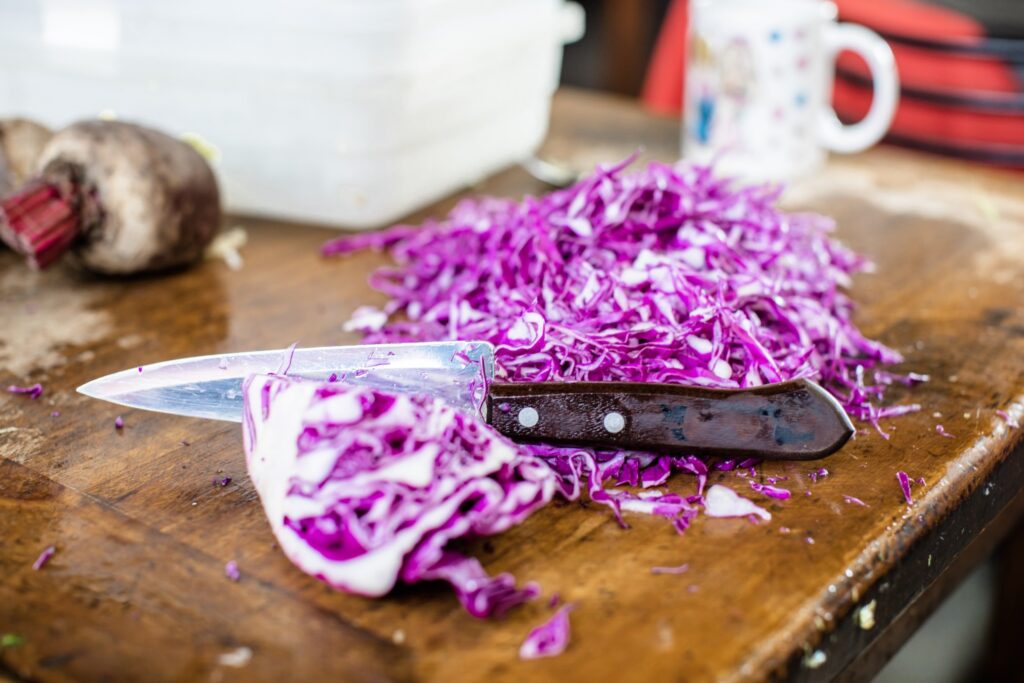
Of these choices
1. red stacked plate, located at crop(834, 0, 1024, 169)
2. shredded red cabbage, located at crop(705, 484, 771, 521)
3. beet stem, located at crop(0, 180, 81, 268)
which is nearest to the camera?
shredded red cabbage, located at crop(705, 484, 771, 521)

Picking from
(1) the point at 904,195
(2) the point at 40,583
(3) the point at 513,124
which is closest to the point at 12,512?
(2) the point at 40,583

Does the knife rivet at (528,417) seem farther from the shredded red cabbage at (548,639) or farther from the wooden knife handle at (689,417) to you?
the shredded red cabbage at (548,639)

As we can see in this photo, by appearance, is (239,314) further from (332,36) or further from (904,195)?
(904,195)

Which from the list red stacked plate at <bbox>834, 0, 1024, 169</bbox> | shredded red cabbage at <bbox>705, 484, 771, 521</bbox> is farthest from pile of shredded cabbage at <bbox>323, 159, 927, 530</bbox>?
red stacked plate at <bbox>834, 0, 1024, 169</bbox>

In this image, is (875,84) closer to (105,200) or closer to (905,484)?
(905,484)

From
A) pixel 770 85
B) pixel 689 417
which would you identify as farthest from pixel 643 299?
pixel 770 85

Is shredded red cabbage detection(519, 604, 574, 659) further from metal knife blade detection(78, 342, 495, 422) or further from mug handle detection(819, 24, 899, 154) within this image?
mug handle detection(819, 24, 899, 154)

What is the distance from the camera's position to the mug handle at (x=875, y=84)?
1.73 m

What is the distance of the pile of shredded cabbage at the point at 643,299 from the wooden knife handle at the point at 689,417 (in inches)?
1.3

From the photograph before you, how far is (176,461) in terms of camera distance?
0.96 metres

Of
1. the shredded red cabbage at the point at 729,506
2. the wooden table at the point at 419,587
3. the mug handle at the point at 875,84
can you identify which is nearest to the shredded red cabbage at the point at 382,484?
the wooden table at the point at 419,587

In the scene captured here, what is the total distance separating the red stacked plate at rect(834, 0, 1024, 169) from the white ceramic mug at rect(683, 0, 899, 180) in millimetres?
336

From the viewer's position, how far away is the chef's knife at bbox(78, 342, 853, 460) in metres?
0.90

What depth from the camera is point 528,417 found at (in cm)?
91
